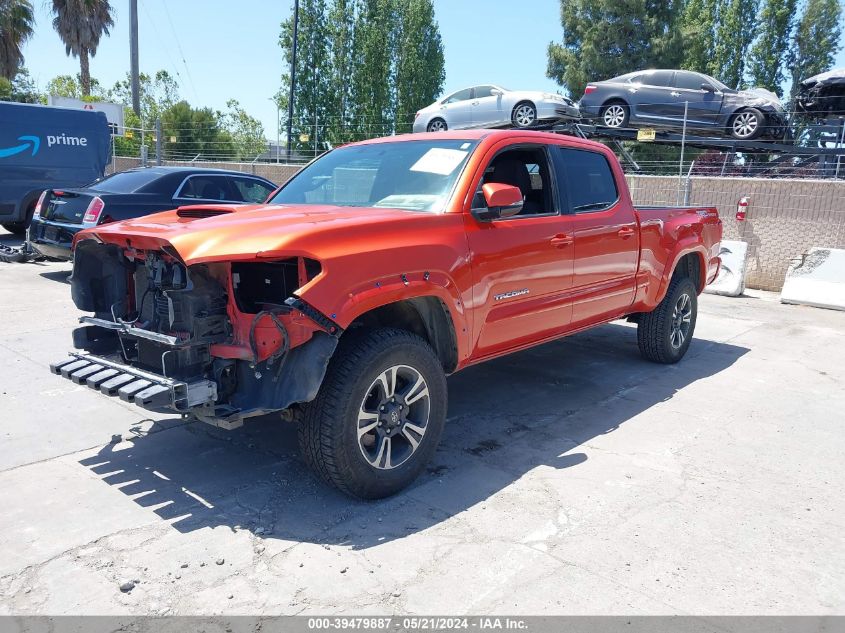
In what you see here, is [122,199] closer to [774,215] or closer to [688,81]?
[774,215]

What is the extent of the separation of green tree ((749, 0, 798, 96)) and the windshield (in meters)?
37.5

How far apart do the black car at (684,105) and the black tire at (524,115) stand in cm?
120

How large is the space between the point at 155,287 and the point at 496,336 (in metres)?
2.06

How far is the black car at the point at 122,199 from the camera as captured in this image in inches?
340

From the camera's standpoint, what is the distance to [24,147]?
12586mm

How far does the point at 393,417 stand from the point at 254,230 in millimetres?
1211

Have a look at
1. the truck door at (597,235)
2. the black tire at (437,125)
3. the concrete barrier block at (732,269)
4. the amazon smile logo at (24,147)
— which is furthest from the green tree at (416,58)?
the truck door at (597,235)

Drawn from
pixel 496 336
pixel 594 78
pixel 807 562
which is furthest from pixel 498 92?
pixel 594 78

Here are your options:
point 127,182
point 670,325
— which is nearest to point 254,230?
point 670,325

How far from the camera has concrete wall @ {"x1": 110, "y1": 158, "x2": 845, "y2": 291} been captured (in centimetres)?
1059

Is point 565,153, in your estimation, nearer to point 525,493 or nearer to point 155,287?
point 525,493

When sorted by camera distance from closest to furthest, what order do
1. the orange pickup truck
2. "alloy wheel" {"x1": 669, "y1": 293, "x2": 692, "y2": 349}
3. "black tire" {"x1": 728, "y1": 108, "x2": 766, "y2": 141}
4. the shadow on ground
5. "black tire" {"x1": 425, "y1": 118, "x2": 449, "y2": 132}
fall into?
1. the orange pickup truck
2. the shadow on ground
3. "alloy wheel" {"x1": 669, "y1": 293, "x2": 692, "y2": 349}
4. "black tire" {"x1": 728, "y1": 108, "x2": 766, "y2": 141}
5. "black tire" {"x1": 425, "y1": 118, "x2": 449, "y2": 132}

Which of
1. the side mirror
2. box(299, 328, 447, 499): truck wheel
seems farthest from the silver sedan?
box(299, 328, 447, 499): truck wheel

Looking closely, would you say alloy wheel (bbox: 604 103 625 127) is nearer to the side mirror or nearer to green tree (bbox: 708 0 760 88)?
the side mirror
